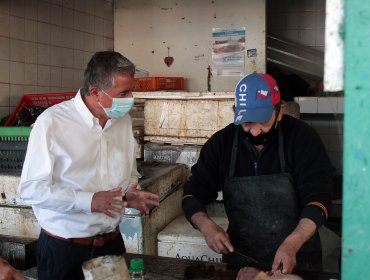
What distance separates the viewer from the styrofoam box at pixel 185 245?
327 cm

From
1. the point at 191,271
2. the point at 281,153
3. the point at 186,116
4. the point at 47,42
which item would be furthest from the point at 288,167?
the point at 47,42

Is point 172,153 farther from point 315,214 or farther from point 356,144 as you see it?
point 356,144

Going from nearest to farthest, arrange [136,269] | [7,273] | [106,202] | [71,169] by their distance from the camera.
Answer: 1. [7,273]
2. [136,269]
3. [106,202]
4. [71,169]

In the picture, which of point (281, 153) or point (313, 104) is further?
point (313, 104)

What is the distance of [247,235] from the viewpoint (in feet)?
7.55

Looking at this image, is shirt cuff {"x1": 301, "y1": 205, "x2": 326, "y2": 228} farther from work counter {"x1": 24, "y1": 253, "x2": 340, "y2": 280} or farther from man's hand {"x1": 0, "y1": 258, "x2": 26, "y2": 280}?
man's hand {"x1": 0, "y1": 258, "x2": 26, "y2": 280}

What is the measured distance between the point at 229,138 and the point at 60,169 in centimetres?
91

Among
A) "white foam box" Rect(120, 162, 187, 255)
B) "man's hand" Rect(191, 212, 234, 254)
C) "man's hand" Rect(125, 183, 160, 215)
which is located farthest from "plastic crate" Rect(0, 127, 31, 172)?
"man's hand" Rect(191, 212, 234, 254)

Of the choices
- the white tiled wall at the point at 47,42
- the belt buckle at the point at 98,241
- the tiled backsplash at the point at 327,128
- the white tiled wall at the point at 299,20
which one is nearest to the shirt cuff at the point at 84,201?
the belt buckle at the point at 98,241

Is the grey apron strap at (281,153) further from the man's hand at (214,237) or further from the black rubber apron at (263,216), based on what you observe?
the man's hand at (214,237)

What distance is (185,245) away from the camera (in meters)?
3.32

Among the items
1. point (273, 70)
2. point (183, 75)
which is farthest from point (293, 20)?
point (183, 75)

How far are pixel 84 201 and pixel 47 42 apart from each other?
121 inches

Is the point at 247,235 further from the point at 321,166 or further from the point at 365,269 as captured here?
the point at 365,269
